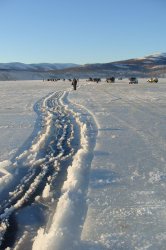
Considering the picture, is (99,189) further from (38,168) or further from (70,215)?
(38,168)

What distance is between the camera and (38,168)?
7.86 metres

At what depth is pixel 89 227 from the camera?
4930mm

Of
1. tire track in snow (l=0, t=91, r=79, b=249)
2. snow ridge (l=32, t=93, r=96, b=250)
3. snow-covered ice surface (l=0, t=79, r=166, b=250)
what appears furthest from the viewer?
tire track in snow (l=0, t=91, r=79, b=249)

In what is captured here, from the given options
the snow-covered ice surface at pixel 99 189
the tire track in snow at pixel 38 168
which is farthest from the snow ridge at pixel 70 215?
the tire track in snow at pixel 38 168

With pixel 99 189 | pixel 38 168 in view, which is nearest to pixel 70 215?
pixel 99 189

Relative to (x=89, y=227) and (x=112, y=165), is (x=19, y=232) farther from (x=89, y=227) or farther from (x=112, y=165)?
(x=112, y=165)

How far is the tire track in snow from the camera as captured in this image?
5.63 metres

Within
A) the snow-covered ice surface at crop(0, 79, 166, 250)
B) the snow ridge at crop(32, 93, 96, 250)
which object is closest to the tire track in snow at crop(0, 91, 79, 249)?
the snow-covered ice surface at crop(0, 79, 166, 250)

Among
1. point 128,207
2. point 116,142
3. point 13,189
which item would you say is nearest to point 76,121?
point 116,142

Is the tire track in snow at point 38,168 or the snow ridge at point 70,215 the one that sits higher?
the snow ridge at point 70,215

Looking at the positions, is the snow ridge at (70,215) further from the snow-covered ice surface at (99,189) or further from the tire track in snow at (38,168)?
the tire track in snow at (38,168)

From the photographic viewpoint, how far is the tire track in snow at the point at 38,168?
5629 millimetres

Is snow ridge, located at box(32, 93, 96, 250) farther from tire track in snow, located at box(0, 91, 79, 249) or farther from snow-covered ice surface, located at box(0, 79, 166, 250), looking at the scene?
tire track in snow, located at box(0, 91, 79, 249)

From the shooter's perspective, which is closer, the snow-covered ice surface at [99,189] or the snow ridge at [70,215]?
the snow ridge at [70,215]
